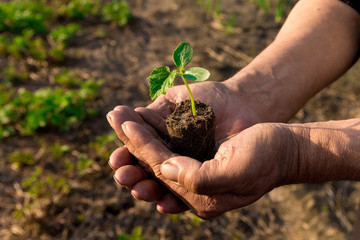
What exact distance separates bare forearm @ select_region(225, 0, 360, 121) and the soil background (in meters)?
0.91

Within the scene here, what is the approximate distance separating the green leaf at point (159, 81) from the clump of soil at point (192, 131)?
21 centimetres

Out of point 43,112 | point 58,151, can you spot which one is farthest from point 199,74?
point 43,112

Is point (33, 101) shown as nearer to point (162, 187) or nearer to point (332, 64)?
point (162, 187)

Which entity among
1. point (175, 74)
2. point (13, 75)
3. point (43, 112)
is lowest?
point (43, 112)

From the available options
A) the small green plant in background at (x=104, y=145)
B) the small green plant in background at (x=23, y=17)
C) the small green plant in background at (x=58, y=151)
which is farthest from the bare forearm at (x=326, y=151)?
the small green plant in background at (x=23, y=17)

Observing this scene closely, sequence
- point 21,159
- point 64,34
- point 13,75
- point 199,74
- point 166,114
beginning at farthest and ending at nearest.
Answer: point 64,34 → point 13,75 → point 21,159 → point 166,114 → point 199,74

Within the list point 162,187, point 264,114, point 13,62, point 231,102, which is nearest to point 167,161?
point 162,187

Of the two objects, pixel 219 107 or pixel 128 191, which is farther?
pixel 128 191

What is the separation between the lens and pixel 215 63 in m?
4.01

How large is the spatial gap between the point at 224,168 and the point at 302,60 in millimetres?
1064

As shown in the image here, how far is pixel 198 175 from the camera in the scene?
1358mm

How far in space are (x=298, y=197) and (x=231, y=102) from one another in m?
1.18

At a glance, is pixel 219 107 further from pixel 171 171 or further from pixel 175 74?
pixel 171 171

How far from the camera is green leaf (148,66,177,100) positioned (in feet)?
4.94
